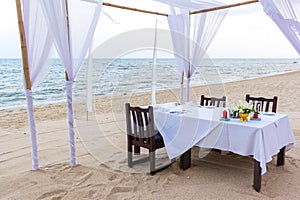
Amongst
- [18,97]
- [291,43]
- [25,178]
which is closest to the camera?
[25,178]

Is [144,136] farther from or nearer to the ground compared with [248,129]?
nearer to the ground

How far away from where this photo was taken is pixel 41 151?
357 cm

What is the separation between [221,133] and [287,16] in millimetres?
1463

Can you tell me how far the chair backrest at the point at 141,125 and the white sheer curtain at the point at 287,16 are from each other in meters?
1.72

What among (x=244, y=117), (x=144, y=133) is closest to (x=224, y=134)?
(x=244, y=117)

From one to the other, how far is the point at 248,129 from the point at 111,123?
3581 mm

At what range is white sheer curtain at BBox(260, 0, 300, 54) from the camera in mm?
2713

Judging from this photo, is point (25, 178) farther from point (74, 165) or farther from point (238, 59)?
point (238, 59)

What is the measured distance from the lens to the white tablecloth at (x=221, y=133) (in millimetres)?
2389

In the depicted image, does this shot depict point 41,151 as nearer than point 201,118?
No

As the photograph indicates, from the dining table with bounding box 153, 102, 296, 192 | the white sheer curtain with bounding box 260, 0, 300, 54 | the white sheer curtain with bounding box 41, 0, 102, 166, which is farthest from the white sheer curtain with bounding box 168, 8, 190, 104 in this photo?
the white sheer curtain with bounding box 41, 0, 102, 166

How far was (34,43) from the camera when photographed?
107 inches

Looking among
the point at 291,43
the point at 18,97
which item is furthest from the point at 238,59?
the point at 291,43

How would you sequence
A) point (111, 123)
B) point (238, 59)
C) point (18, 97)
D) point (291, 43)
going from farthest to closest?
point (238, 59)
point (18, 97)
point (111, 123)
point (291, 43)
